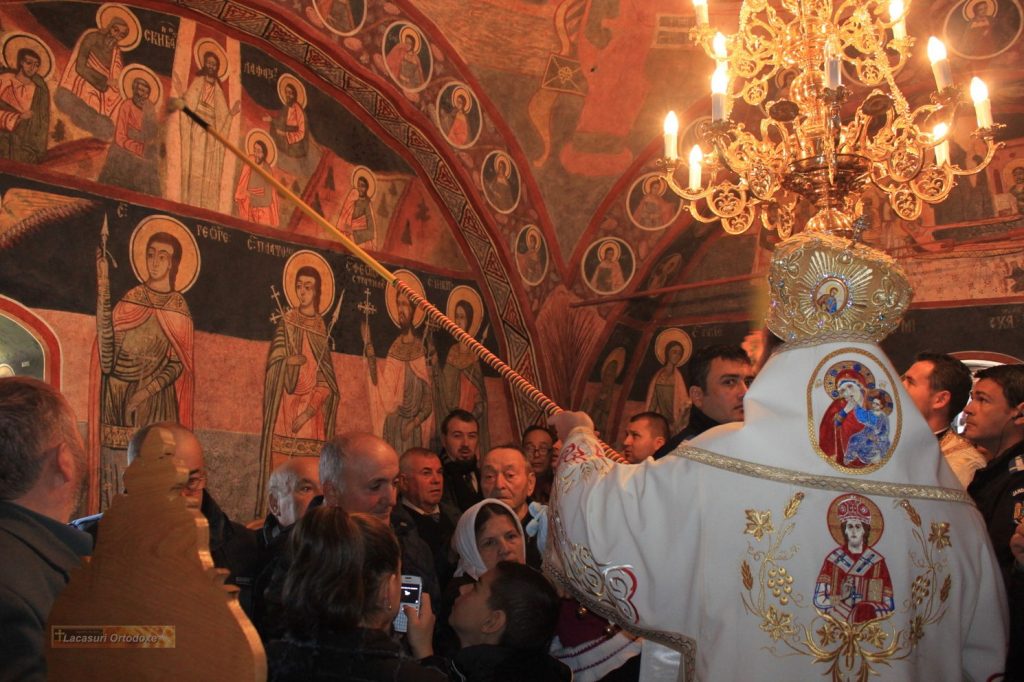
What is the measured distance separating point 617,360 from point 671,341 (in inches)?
30.5

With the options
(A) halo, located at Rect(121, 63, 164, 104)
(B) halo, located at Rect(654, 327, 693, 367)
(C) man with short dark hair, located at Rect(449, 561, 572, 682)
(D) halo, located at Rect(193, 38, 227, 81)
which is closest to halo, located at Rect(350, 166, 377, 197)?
(D) halo, located at Rect(193, 38, 227, 81)

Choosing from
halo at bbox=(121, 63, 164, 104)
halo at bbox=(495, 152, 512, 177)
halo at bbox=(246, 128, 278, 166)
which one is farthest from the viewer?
halo at bbox=(495, 152, 512, 177)

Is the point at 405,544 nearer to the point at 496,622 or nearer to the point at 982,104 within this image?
the point at 496,622

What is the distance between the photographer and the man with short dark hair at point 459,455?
844 centimetres

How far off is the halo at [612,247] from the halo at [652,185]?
0.75 meters

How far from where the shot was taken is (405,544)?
15.3 ft

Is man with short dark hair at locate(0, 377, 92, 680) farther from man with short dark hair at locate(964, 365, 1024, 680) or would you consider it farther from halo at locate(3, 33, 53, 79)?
halo at locate(3, 33, 53, 79)

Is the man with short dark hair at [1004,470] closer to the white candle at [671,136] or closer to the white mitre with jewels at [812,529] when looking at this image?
the white mitre with jewels at [812,529]

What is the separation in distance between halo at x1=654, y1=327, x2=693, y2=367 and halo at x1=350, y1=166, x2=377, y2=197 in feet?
15.1

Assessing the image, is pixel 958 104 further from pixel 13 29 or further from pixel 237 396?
pixel 13 29

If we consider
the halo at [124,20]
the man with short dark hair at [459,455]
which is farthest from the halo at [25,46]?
the man with short dark hair at [459,455]

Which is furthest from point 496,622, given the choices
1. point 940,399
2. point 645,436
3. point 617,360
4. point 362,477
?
point 617,360

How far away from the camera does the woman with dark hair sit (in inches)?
104

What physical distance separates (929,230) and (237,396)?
7.91 meters
